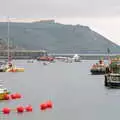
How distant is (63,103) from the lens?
96.6m

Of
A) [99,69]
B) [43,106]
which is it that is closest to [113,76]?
[43,106]

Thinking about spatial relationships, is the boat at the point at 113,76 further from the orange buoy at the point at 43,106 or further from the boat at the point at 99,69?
the boat at the point at 99,69

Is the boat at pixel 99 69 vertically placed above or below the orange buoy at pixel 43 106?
above

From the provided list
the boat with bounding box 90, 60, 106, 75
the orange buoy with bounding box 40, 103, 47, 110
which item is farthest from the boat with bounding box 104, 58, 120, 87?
the boat with bounding box 90, 60, 106, 75

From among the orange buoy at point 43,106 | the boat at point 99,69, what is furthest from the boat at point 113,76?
the boat at point 99,69

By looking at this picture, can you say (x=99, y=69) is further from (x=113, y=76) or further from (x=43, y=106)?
(x=43, y=106)

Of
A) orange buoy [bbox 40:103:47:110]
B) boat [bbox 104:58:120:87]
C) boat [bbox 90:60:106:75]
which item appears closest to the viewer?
orange buoy [bbox 40:103:47:110]

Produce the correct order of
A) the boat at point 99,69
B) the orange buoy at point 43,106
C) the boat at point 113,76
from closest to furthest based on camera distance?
the orange buoy at point 43,106 < the boat at point 113,76 < the boat at point 99,69

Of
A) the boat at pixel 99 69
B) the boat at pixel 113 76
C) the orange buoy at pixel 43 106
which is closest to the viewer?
the orange buoy at pixel 43 106

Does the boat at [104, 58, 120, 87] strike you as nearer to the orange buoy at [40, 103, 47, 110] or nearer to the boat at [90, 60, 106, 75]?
the orange buoy at [40, 103, 47, 110]

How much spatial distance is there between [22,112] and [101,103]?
57.2ft

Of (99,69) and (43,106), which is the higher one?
(99,69)

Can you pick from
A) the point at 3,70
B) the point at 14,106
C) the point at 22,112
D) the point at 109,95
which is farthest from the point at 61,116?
the point at 3,70

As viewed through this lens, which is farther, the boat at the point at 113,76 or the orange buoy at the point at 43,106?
the boat at the point at 113,76
